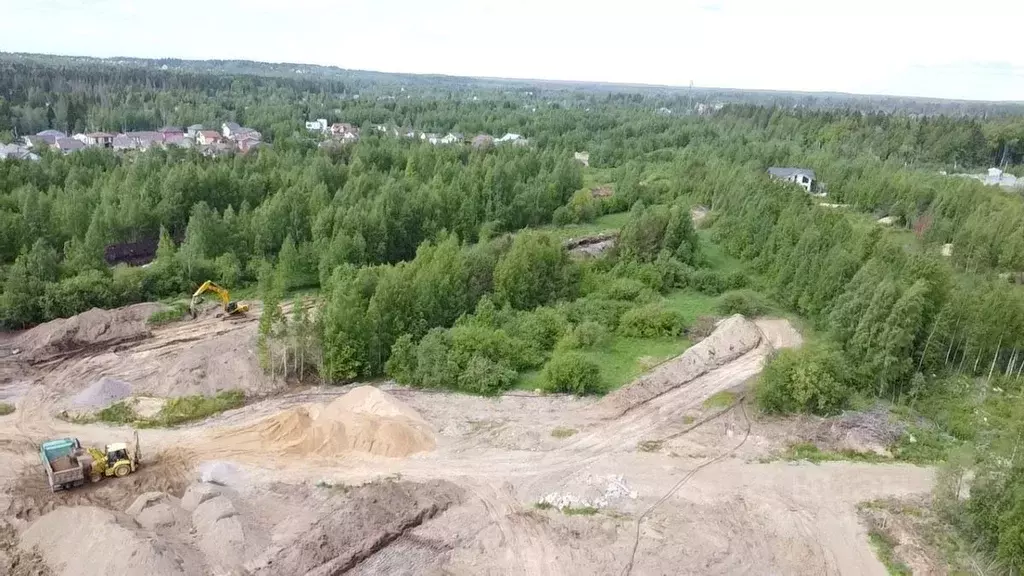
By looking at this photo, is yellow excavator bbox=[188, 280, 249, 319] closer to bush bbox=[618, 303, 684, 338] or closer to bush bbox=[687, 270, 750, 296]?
bush bbox=[618, 303, 684, 338]

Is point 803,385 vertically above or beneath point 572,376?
above

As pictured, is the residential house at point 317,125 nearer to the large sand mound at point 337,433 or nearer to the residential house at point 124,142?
the residential house at point 124,142

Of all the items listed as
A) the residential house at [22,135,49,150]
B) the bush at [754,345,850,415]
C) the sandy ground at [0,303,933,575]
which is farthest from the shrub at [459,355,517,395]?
the residential house at [22,135,49,150]

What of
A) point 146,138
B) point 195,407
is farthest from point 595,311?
point 146,138

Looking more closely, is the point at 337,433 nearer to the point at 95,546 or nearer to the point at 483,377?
the point at 483,377

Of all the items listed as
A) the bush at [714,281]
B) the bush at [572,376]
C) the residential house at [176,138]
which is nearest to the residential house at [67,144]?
the residential house at [176,138]
